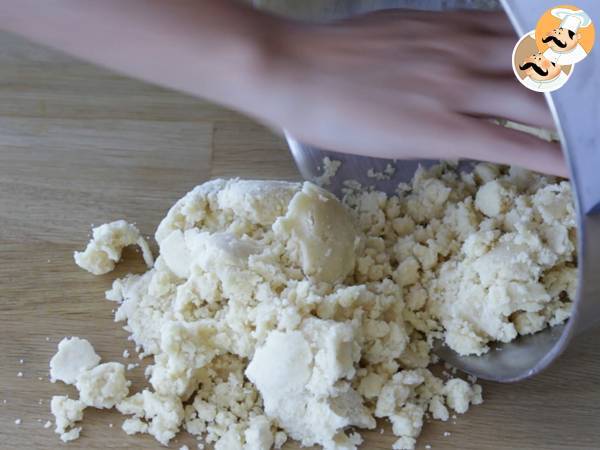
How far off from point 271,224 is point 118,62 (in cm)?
30

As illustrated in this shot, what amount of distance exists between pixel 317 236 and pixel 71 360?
34 cm

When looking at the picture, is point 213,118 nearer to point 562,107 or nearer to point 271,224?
point 271,224

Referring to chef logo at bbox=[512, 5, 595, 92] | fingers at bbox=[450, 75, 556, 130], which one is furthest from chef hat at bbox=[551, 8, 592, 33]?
fingers at bbox=[450, 75, 556, 130]

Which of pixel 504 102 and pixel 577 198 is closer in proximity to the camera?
pixel 577 198

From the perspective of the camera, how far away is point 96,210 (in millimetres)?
1163

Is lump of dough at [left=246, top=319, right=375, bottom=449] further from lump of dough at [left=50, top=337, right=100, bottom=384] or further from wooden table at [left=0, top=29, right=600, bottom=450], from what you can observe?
lump of dough at [left=50, top=337, right=100, bottom=384]

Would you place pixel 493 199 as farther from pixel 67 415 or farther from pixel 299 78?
pixel 67 415

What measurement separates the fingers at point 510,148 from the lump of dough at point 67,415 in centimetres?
53

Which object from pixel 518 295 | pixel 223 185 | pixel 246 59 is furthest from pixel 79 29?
pixel 518 295

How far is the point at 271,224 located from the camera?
106cm

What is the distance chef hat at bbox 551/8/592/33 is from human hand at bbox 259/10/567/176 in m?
0.13

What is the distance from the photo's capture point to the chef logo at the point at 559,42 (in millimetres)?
717

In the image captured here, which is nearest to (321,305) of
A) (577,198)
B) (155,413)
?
(155,413)

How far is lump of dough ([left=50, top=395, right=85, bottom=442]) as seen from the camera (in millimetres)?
975
